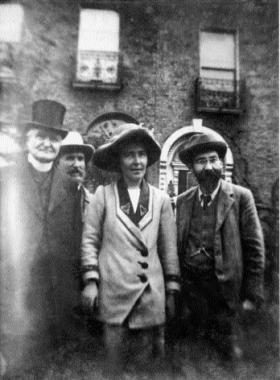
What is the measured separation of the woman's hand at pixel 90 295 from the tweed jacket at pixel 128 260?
0.05m

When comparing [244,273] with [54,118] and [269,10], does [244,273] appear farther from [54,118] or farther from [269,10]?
[269,10]

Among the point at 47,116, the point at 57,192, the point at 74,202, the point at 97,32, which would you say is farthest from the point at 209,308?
the point at 97,32

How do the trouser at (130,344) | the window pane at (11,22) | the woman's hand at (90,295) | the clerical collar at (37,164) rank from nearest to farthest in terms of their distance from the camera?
1. the woman's hand at (90,295)
2. the trouser at (130,344)
3. the clerical collar at (37,164)
4. the window pane at (11,22)

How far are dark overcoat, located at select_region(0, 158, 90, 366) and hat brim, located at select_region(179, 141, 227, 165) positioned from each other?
3.12 feet

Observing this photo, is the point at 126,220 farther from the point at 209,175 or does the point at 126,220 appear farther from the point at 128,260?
the point at 209,175

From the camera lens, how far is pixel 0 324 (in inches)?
80.7

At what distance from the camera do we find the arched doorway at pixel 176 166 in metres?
2.33

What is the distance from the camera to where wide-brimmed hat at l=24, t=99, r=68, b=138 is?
2.19 metres

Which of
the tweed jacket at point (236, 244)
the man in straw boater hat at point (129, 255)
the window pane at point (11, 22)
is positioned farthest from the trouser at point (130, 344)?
the window pane at point (11, 22)

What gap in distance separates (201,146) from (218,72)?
907 mm

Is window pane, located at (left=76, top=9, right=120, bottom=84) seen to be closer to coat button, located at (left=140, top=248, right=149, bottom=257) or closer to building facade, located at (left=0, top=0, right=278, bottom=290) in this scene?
building facade, located at (left=0, top=0, right=278, bottom=290)

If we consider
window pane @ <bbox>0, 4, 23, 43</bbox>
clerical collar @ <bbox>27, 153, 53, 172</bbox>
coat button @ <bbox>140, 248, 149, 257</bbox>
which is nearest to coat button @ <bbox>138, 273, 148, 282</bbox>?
coat button @ <bbox>140, 248, 149, 257</bbox>

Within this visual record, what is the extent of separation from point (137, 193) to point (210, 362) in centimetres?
130

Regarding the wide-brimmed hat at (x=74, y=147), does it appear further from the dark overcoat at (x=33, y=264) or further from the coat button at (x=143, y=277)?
the coat button at (x=143, y=277)
